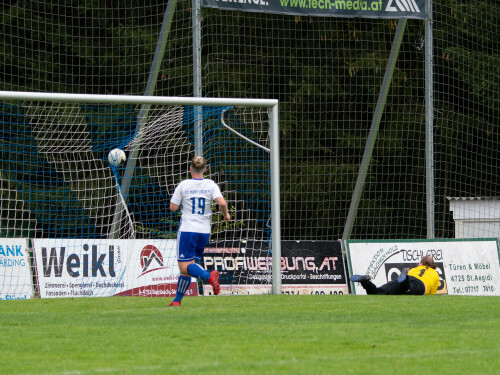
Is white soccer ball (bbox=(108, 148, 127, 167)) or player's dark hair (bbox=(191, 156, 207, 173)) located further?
white soccer ball (bbox=(108, 148, 127, 167))

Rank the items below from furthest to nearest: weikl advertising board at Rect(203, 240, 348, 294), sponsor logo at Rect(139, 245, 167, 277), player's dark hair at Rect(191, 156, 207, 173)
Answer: weikl advertising board at Rect(203, 240, 348, 294)
sponsor logo at Rect(139, 245, 167, 277)
player's dark hair at Rect(191, 156, 207, 173)

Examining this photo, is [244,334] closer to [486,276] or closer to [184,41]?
[486,276]

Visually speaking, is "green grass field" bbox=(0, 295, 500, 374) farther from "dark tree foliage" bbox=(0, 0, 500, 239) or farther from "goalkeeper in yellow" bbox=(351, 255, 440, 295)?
"dark tree foliage" bbox=(0, 0, 500, 239)

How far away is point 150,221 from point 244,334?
8801 mm

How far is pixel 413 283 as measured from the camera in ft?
42.9

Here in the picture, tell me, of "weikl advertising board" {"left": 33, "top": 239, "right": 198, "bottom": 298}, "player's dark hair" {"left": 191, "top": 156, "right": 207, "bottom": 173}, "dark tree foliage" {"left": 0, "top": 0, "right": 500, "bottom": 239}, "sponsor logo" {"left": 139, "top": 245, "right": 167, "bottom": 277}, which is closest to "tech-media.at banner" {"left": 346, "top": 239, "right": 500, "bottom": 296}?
"weikl advertising board" {"left": 33, "top": 239, "right": 198, "bottom": 298}

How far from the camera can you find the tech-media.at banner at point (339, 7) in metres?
16.8

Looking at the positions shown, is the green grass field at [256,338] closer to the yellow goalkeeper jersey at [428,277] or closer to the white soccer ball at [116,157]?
the yellow goalkeeper jersey at [428,277]

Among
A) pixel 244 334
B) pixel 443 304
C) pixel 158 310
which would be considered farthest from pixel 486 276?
pixel 244 334

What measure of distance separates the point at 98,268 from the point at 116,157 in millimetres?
1877

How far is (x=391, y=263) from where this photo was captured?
621 inches

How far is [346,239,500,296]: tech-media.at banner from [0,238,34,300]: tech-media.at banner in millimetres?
5737

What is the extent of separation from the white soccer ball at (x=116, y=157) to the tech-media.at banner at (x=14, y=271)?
82.5 inches

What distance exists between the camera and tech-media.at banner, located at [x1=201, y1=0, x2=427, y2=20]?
16797 millimetres
